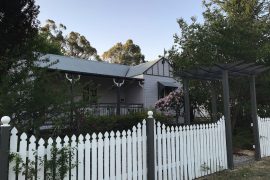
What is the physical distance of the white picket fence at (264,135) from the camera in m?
8.92

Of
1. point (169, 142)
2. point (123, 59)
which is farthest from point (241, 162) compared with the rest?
point (123, 59)

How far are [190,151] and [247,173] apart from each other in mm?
1601

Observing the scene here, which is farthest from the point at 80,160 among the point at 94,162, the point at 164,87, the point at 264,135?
the point at 164,87

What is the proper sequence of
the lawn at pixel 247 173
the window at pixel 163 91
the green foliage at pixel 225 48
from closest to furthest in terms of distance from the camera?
the lawn at pixel 247 173
the green foliage at pixel 225 48
the window at pixel 163 91

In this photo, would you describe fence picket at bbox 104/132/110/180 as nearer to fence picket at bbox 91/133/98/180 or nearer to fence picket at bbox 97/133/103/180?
fence picket at bbox 97/133/103/180

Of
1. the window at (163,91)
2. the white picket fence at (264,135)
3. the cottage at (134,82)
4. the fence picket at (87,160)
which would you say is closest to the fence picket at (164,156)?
the fence picket at (87,160)

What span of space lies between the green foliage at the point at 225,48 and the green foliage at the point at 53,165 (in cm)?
705

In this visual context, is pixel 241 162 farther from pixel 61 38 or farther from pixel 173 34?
pixel 61 38

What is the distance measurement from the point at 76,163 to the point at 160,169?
2019 millimetres

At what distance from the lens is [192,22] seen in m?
11.5

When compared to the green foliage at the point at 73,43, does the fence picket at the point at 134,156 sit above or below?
below

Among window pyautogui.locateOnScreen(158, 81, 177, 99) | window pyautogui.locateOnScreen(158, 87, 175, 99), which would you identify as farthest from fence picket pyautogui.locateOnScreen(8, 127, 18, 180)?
window pyautogui.locateOnScreen(158, 87, 175, 99)

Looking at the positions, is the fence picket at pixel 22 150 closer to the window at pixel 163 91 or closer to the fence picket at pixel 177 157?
the fence picket at pixel 177 157

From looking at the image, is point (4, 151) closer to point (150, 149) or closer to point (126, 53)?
point (150, 149)
